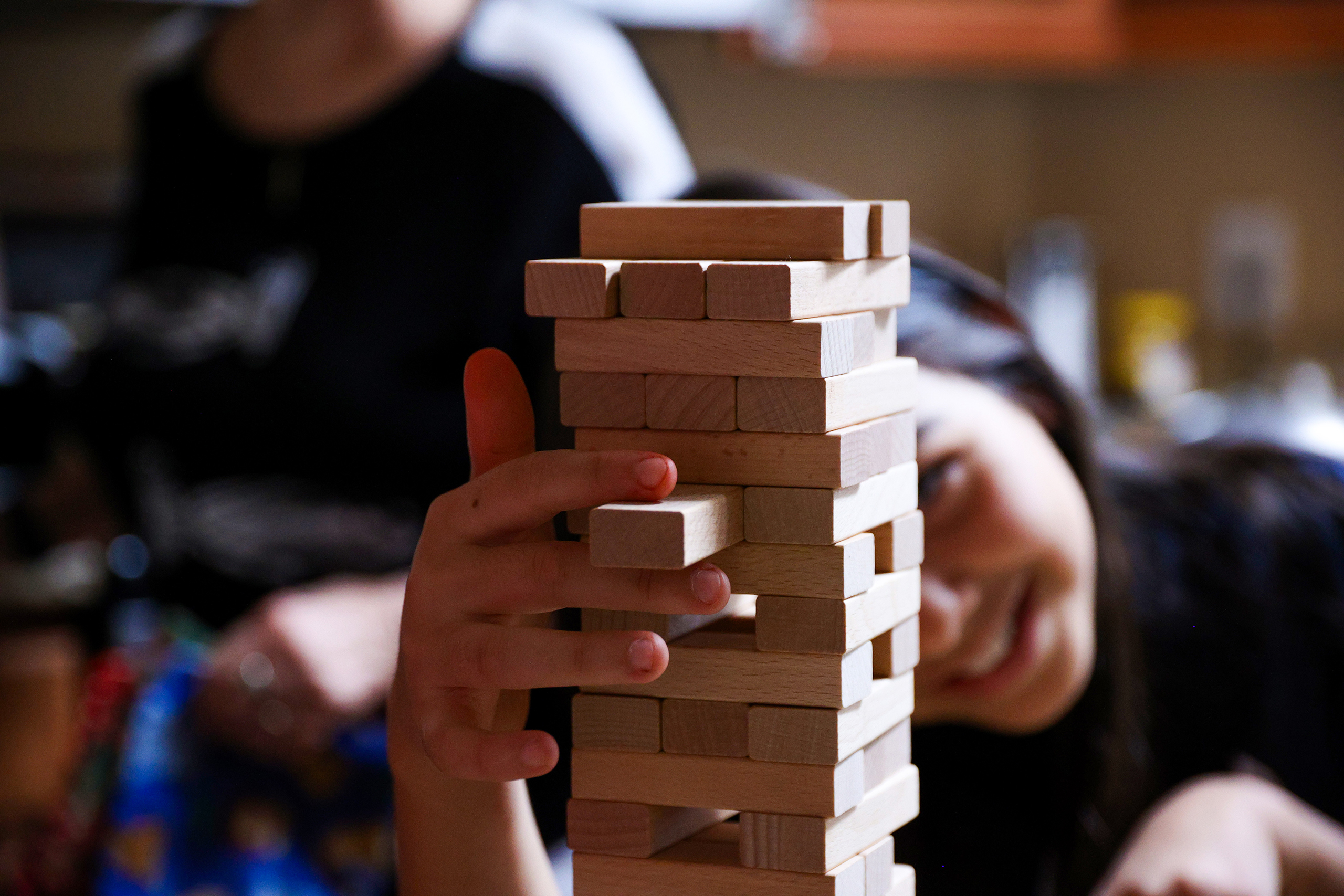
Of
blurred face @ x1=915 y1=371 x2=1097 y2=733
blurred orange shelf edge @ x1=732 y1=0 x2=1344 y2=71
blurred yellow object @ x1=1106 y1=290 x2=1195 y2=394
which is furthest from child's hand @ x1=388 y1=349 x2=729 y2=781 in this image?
blurred yellow object @ x1=1106 y1=290 x2=1195 y2=394

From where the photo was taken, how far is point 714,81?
1.97m

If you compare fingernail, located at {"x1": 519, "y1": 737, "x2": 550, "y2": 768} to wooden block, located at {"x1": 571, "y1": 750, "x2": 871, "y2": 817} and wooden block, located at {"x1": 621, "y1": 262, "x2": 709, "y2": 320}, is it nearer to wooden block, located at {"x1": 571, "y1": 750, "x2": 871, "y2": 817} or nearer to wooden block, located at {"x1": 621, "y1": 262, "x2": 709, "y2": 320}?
wooden block, located at {"x1": 571, "y1": 750, "x2": 871, "y2": 817}

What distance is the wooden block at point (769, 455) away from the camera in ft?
1.19

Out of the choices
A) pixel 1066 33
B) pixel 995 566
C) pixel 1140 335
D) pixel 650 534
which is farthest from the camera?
pixel 1140 335

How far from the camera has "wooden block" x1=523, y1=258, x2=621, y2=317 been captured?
370 millimetres

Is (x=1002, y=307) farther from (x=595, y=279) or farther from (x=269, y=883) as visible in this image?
(x=269, y=883)

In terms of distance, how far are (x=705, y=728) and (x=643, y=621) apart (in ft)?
0.12

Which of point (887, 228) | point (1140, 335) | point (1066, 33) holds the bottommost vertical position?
point (1140, 335)

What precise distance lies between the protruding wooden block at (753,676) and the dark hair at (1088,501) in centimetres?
26

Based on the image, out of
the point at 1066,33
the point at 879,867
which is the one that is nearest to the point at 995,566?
the point at 879,867

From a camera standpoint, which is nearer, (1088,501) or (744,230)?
(744,230)

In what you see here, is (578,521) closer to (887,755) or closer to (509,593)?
(509,593)

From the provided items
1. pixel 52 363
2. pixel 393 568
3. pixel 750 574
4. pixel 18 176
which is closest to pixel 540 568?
pixel 750 574

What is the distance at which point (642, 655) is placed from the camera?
359 mm
